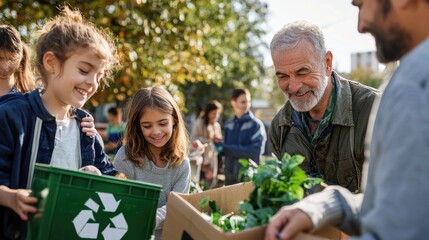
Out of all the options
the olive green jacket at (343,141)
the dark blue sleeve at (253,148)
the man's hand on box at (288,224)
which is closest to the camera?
the man's hand on box at (288,224)

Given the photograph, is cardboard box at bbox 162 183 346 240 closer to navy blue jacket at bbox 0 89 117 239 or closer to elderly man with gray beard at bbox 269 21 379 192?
navy blue jacket at bbox 0 89 117 239

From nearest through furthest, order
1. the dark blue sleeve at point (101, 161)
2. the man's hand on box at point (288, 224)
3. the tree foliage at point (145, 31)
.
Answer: the man's hand on box at point (288, 224) → the dark blue sleeve at point (101, 161) → the tree foliage at point (145, 31)

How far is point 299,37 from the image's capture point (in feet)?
11.5

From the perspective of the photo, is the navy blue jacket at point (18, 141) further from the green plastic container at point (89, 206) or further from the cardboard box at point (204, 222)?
the cardboard box at point (204, 222)

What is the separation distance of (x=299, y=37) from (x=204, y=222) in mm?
1950

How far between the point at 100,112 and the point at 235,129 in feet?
85.5

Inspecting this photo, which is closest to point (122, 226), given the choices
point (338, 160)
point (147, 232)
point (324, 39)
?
point (147, 232)

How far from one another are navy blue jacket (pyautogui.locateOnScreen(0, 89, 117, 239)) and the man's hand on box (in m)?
1.30

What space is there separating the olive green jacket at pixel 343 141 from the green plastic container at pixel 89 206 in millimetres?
1403

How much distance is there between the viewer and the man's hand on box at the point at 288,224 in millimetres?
1587

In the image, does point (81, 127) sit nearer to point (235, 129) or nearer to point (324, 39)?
point (324, 39)

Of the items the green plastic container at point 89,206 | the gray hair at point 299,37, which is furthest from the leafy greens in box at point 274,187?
the gray hair at point 299,37

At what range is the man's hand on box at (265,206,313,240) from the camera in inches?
62.5

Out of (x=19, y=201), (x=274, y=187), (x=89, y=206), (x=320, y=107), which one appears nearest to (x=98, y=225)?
(x=89, y=206)
